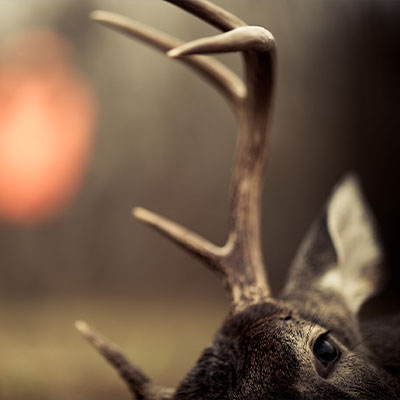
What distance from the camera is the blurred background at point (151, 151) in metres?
4.45

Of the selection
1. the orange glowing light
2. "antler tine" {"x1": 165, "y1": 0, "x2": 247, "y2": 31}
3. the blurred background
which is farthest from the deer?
the orange glowing light

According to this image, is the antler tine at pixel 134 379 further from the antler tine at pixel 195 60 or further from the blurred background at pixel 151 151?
the blurred background at pixel 151 151

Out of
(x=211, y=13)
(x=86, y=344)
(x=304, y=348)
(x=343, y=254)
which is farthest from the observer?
(x=86, y=344)

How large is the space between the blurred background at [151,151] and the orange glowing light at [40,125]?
0.04 ft

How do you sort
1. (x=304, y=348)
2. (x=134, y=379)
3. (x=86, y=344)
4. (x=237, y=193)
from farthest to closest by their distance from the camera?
(x=86, y=344) < (x=237, y=193) < (x=134, y=379) < (x=304, y=348)

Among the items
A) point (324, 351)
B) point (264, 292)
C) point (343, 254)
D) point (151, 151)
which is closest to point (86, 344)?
point (151, 151)

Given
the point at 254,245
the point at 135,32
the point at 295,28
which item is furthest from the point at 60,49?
the point at 254,245

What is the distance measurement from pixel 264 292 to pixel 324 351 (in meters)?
0.30

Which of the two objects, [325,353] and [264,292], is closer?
[325,353]

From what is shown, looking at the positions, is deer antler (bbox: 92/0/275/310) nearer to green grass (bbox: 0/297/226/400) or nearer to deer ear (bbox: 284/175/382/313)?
deer ear (bbox: 284/175/382/313)

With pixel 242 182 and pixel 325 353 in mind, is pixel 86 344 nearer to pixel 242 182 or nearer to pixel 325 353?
pixel 242 182

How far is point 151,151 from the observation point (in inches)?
213

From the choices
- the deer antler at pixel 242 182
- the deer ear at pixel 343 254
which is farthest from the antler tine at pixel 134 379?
the deer ear at pixel 343 254

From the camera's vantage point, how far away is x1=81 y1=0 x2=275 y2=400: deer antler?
1098mm
